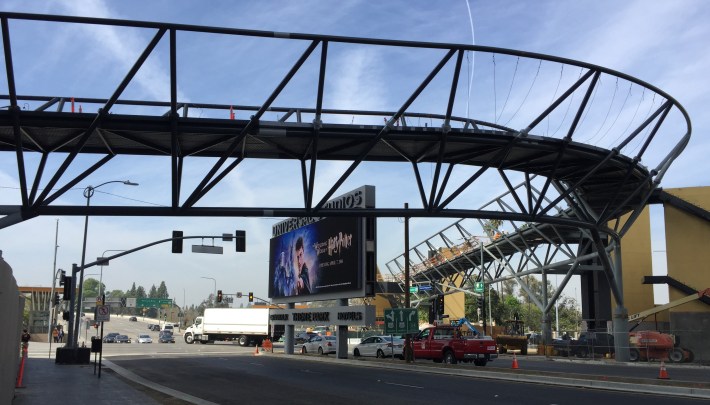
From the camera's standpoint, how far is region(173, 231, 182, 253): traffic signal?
107 feet

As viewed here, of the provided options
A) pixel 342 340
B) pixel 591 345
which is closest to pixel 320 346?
pixel 342 340

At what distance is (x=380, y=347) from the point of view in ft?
125

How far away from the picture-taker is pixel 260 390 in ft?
62.4

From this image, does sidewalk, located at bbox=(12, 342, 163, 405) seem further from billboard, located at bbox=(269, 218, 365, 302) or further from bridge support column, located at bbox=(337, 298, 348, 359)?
bridge support column, located at bbox=(337, 298, 348, 359)

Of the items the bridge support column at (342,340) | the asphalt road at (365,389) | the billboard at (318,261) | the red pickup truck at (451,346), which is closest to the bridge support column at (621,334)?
the red pickup truck at (451,346)

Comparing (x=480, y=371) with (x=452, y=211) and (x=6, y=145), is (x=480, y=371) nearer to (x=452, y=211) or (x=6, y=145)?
(x=452, y=211)

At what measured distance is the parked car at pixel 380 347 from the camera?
36.9 metres

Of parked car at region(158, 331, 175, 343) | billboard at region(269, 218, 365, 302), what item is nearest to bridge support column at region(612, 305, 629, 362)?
billboard at region(269, 218, 365, 302)

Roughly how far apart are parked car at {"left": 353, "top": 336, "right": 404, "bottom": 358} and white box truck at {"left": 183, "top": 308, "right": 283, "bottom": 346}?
2478 cm

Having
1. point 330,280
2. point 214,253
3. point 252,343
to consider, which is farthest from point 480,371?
point 252,343

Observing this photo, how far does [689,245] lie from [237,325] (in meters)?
42.8

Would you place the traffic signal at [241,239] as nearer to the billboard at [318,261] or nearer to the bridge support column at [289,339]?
the billboard at [318,261]

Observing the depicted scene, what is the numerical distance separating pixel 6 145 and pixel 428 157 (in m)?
14.2

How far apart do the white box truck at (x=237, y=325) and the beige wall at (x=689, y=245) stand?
123 feet
